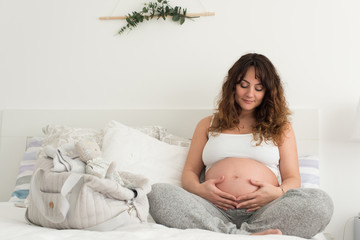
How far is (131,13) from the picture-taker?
7.71 feet

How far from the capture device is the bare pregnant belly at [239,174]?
1.66 metres

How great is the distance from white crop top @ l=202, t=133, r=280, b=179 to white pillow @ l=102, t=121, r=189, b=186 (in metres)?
0.15

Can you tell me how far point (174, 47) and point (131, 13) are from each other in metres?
0.30

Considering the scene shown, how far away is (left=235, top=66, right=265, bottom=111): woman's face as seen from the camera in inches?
73.0

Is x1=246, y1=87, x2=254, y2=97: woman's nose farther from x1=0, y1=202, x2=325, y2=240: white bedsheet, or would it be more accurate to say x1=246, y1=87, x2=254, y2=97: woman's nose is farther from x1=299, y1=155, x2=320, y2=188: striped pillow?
x1=0, y1=202, x2=325, y2=240: white bedsheet

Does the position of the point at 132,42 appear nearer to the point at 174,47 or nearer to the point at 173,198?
the point at 174,47

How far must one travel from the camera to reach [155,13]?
2322 mm

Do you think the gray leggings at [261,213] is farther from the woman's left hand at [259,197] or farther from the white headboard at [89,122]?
the white headboard at [89,122]

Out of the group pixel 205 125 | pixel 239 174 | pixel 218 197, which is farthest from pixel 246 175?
pixel 205 125

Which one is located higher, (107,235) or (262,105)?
(262,105)

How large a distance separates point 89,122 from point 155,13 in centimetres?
68

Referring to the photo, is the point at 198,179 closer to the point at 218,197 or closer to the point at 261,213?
the point at 218,197

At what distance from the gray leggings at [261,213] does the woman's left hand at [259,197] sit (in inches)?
2.2

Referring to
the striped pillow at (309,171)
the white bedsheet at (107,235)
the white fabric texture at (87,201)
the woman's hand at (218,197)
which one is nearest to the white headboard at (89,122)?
the striped pillow at (309,171)
